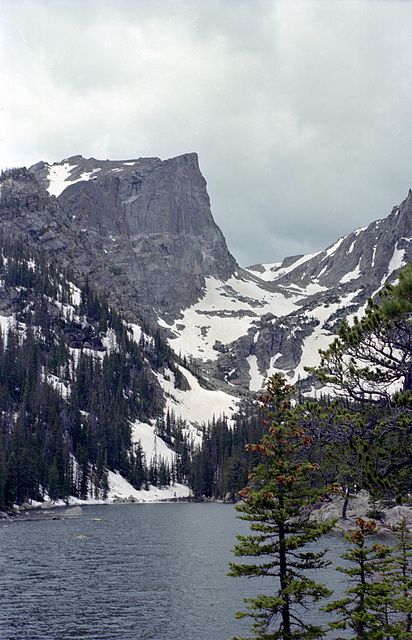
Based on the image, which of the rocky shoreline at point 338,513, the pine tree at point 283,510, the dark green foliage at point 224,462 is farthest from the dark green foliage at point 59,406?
the pine tree at point 283,510

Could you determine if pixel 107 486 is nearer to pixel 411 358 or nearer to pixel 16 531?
pixel 16 531

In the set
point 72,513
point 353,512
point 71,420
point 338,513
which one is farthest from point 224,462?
point 353,512

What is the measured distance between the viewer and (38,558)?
45219mm

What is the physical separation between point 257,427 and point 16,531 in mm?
94173

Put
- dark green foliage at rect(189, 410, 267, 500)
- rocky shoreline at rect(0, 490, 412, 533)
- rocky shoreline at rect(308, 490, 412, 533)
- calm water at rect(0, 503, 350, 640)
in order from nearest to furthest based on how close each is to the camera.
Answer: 1. calm water at rect(0, 503, 350, 640)
2. rocky shoreline at rect(308, 490, 412, 533)
3. rocky shoreline at rect(0, 490, 412, 533)
4. dark green foliage at rect(189, 410, 267, 500)

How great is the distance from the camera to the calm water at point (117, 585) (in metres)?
28.8

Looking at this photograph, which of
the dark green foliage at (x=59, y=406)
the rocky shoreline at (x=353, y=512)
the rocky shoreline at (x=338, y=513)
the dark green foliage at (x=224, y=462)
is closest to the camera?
the rocky shoreline at (x=353, y=512)

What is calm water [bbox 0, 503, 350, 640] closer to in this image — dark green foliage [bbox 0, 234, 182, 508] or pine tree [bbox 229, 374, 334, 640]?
pine tree [bbox 229, 374, 334, 640]

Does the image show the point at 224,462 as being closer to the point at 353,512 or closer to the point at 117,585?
the point at 353,512

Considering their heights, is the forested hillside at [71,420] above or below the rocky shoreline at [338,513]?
above

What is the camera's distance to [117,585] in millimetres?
37875

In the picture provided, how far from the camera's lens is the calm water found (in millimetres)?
28828

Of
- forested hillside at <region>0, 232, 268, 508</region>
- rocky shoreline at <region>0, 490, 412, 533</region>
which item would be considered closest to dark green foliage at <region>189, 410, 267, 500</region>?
forested hillside at <region>0, 232, 268, 508</region>

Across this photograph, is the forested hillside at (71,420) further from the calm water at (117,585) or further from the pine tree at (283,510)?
the pine tree at (283,510)
